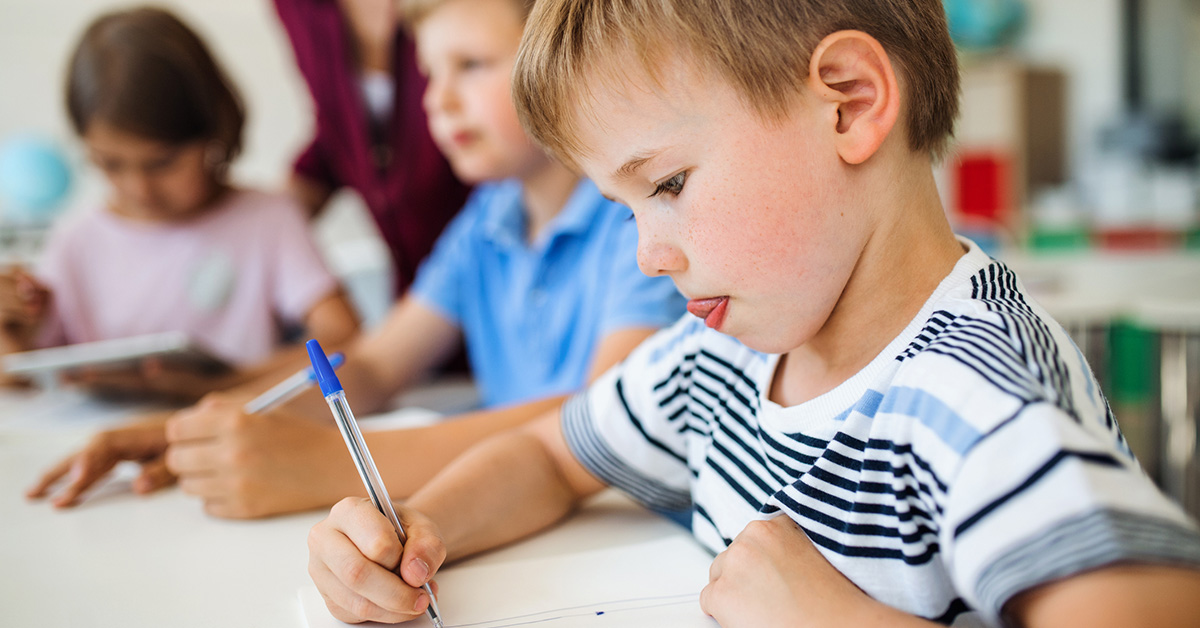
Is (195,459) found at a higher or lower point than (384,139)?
lower

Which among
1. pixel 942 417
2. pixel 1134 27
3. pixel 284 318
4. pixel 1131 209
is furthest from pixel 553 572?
pixel 1134 27

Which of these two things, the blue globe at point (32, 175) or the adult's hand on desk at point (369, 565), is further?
the blue globe at point (32, 175)

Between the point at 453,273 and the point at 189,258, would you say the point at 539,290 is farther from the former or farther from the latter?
the point at 189,258

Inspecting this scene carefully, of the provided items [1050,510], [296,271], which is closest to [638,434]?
[1050,510]

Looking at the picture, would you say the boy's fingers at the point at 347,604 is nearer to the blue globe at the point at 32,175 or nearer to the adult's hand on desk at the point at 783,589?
the adult's hand on desk at the point at 783,589

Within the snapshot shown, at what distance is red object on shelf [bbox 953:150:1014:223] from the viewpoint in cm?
307

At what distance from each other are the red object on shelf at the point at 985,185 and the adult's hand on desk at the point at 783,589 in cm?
290

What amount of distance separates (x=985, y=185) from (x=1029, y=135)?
0.79 feet

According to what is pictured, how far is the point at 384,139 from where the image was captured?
62.5 inches

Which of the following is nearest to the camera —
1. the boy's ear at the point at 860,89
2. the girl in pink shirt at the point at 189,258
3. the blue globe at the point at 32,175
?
the boy's ear at the point at 860,89

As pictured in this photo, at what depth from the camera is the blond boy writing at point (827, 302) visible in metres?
0.36

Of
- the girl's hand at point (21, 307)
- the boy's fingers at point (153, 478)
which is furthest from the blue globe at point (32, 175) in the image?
the boy's fingers at point (153, 478)

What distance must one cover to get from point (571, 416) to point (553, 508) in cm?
7

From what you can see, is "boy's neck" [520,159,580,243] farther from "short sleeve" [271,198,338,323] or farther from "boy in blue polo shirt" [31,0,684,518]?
"short sleeve" [271,198,338,323]
